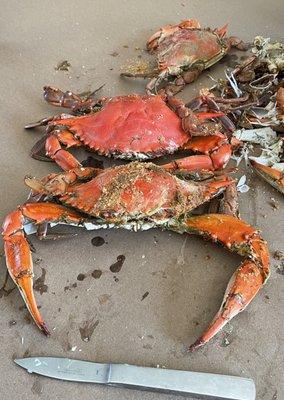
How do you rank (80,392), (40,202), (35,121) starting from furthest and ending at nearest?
1. (35,121)
2. (40,202)
3. (80,392)

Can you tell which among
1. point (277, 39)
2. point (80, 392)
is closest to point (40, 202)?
point (80, 392)

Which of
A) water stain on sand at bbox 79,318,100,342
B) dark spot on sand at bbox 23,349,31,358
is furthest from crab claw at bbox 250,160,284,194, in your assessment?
dark spot on sand at bbox 23,349,31,358

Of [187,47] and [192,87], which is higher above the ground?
[187,47]

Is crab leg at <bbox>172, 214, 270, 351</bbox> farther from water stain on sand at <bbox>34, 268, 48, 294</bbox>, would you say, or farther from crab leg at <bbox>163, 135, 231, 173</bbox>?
water stain on sand at <bbox>34, 268, 48, 294</bbox>

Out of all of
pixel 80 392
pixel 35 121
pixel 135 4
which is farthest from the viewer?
pixel 135 4

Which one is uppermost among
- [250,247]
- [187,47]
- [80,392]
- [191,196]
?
[187,47]

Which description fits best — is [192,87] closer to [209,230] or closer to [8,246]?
[209,230]

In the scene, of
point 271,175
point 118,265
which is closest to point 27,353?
point 118,265
